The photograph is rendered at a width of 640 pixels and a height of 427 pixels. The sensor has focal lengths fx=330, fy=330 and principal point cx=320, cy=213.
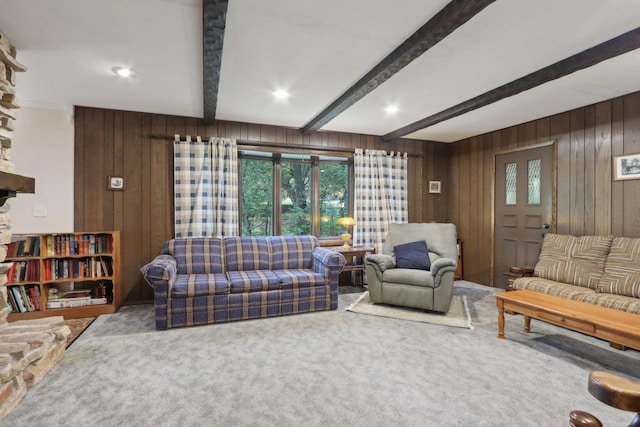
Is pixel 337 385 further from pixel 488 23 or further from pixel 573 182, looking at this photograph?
pixel 573 182

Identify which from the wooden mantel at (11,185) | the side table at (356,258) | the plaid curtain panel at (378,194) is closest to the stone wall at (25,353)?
the wooden mantel at (11,185)

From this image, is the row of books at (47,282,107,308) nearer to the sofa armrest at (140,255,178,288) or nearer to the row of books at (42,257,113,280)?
the row of books at (42,257,113,280)

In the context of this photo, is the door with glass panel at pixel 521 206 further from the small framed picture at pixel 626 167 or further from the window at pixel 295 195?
the window at pixel 295 195

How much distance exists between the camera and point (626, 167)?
3.47 m

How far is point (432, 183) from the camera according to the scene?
571cm

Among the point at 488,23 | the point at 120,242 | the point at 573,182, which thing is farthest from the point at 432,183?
the point at 120,242

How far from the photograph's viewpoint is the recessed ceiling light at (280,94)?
11.1ft

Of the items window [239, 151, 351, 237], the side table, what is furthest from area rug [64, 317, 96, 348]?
the side table

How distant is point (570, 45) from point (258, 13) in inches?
89.2

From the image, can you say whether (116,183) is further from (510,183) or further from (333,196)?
(510,183)

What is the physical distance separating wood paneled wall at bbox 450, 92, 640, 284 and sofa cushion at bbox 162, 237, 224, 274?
3.99m

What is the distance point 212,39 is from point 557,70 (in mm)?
2752

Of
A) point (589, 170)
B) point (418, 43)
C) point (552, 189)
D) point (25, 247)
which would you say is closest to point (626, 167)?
point (589, 170)

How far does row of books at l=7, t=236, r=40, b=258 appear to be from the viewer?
3371 millimetres
